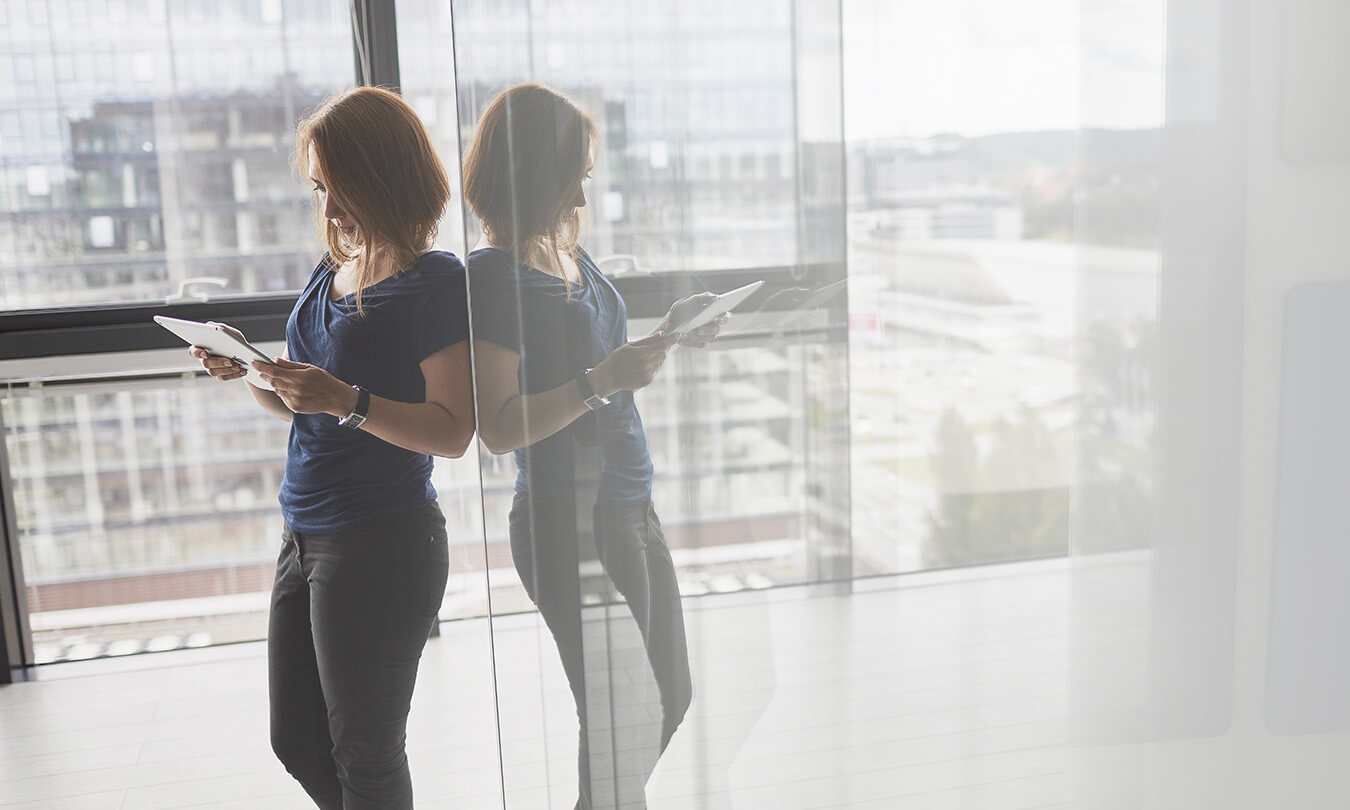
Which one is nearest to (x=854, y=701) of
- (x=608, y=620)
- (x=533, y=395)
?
(x=608, y=620)

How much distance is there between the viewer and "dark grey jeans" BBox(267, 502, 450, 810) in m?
1.31

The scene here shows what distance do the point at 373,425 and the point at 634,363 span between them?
737 mm

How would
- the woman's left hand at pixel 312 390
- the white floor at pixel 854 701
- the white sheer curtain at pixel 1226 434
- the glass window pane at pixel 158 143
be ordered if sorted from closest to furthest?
the white sheer curtain at pixel 1226 434
the white floor at pixel 854 701
the woman's left hand at pixel 312 390
the glass window pane at pixel 158 143

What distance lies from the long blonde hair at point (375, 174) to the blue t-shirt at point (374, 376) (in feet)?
0.13

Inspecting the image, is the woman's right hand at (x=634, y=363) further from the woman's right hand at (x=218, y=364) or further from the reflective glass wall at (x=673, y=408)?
the woman's right hand at (x=218, y=364)

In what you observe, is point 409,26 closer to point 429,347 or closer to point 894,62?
point 429,347

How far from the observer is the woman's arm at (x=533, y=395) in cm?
63

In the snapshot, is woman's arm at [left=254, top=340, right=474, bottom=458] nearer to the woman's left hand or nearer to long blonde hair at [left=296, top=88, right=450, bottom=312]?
the woman's left hand

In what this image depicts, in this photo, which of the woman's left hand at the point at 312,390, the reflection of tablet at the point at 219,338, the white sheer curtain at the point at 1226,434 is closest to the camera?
the white sheer curtain at the point at 1226,434

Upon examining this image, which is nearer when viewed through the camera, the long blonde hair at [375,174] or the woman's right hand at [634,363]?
the woman's right hand at [634,363]

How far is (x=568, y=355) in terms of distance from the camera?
2.13 ft

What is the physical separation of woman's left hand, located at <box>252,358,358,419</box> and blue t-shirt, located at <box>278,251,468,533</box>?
0.19 ft

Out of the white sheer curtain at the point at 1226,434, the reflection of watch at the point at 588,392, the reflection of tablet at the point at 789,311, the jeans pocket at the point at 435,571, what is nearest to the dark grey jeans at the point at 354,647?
the jeans pocket at the point at 435,571

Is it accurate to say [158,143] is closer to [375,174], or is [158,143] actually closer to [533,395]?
[375,174]
